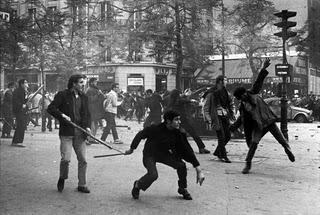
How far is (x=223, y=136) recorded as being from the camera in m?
6.08

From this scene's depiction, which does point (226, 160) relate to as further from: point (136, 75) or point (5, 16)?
point (5, 16)

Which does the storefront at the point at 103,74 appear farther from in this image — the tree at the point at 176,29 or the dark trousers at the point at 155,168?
the dark trousers at the point at 155,168

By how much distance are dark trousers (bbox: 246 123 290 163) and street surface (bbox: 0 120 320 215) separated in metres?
0.22

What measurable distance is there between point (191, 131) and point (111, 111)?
40.1 inches

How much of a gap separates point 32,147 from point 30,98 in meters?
1.09

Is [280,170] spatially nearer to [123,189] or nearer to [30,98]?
[123,189]

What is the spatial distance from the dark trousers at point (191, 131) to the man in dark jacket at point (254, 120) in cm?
48

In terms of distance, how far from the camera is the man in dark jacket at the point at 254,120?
536 centimetres

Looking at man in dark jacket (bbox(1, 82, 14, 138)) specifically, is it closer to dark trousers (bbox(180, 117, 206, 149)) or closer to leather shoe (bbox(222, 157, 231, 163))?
dark trousers (bbox(180, 117, 206, 149))

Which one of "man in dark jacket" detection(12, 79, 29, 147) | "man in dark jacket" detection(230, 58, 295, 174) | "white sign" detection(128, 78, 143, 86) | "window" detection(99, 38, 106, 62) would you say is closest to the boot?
"man in dark jacket" detection(230, 58, 295, 174)

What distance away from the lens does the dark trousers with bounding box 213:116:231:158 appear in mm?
6036

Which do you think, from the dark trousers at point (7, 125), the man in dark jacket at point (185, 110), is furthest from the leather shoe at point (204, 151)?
the dark trousers at point (7, 125)

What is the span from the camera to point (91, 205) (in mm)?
4660


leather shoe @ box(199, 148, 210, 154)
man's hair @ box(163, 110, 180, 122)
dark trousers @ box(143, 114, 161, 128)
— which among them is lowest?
leather shoe @ box(199, 148, 210, 154)
